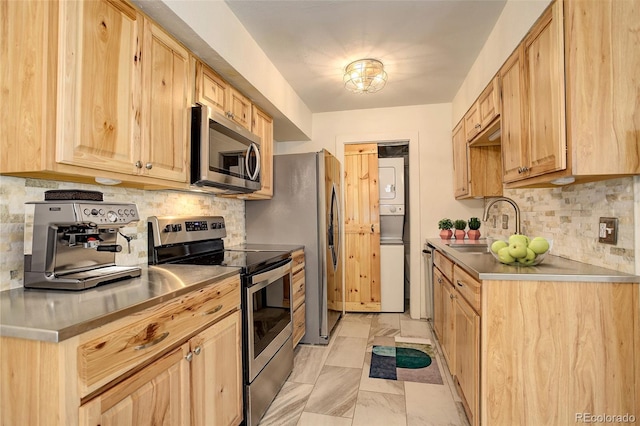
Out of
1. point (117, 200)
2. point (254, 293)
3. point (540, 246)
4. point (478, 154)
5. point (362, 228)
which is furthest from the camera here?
point (362, 228)

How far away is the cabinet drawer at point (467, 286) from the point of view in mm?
1593

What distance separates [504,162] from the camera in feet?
6.73

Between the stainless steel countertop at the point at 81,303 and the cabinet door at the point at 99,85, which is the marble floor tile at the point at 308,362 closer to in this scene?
the stainless steel countertop at the point at 81,303

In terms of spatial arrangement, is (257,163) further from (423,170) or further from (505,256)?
(423,170)

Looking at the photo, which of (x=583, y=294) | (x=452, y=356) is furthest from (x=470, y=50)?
(x=452, y=356)

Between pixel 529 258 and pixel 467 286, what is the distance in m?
0.33

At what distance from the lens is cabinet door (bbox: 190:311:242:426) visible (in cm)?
137

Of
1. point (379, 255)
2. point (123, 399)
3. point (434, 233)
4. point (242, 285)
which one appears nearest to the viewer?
point (123, 399)

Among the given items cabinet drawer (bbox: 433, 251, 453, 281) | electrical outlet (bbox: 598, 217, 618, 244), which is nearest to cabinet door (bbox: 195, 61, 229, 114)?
cabinet drawer (bbox: 433, 251, 453, 281)

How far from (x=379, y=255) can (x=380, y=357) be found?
1.41m

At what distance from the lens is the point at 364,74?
2.69 metres

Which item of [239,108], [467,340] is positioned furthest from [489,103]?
[239,108]

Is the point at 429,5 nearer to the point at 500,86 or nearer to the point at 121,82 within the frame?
the point at 500,86

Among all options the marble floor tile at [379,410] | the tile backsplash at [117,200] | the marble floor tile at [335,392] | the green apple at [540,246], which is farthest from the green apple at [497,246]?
the tile backsplash at [117,200]
